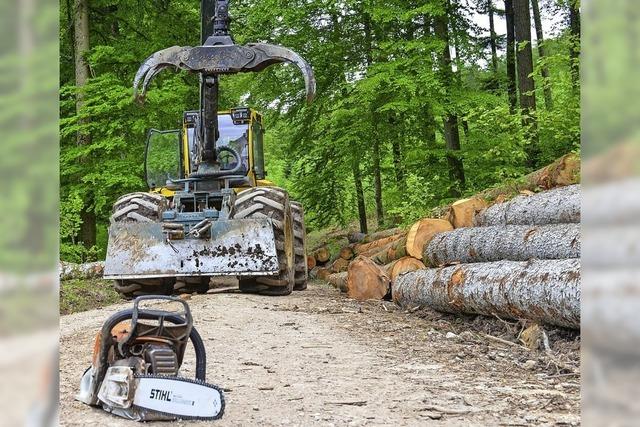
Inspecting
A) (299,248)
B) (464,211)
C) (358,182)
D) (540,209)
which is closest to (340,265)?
(299,248)

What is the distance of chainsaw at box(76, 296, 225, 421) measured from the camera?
302 cm

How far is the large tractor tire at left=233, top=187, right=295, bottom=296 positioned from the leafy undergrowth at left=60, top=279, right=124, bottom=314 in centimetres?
196

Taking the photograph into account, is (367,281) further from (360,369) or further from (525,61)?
(525,61)

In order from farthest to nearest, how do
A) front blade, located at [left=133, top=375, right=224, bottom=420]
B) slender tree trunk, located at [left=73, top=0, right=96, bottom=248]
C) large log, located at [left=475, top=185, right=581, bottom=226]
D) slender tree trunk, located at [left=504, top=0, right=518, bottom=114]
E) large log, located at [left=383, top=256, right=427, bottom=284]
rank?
slender tree trunk, located at [left=504, top=0, right=518, bottom=114] < slender tree trunk, located at [left=73, top=0, right=96, bottom=248] < large log, located at [left=383, top=256, right=427, bottom=284] < large log, located at [left=475, top=185, right=581, bottom=226] < front blade, located at [left=133, top=375, right=224, bottom=420]

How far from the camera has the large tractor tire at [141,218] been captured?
8984 millimetres

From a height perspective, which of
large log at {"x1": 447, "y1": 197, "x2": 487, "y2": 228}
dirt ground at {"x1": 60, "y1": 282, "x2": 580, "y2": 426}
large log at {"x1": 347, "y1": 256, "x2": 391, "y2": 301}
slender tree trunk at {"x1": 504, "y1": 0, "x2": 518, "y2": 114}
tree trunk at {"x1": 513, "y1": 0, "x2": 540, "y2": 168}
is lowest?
dirt ground at {"x1": 60, "y1": 282, "x2": 580, "y2": 426}

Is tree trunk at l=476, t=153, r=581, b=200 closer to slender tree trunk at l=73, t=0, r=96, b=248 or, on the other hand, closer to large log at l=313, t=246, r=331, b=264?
large log at l=313, t=246, r=331, b=264

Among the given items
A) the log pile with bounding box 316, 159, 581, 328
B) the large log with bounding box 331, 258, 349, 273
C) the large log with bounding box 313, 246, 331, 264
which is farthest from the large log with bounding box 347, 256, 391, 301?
the large log with bounding box 313, 246, 331, 264

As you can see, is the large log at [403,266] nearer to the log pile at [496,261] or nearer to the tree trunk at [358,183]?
the log pile at [496,261]

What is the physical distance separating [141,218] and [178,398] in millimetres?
6241

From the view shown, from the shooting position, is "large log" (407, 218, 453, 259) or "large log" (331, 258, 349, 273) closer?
"large log" (407, 218, 453, 259)

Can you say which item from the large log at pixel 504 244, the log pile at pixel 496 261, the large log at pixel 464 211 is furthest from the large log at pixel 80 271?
the large log at pixel 464 211

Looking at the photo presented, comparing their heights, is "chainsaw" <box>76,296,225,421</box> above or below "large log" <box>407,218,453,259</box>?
below

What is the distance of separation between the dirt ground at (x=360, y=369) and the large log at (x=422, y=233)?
1705mm
